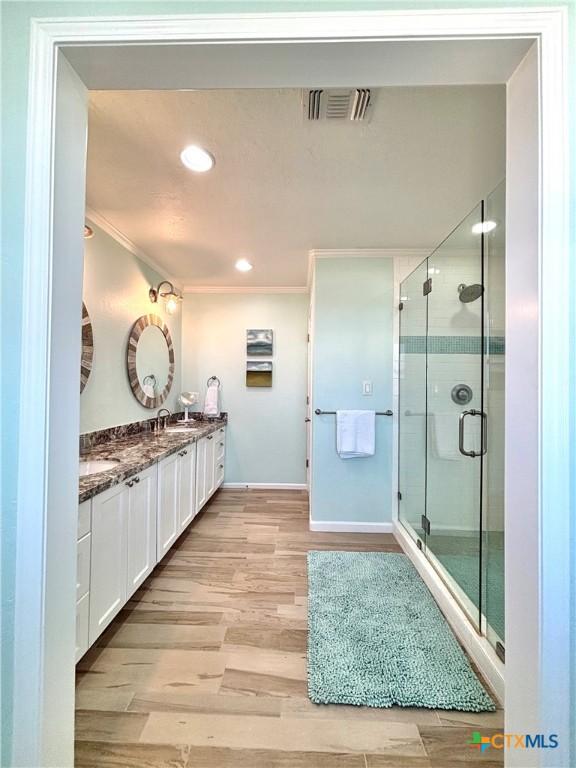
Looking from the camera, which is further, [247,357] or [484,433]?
[247,357]

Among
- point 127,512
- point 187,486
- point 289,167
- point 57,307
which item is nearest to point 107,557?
point 127,512

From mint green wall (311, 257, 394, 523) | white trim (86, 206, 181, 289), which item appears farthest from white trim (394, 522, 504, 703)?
white trim (86, 206, 181, 289)

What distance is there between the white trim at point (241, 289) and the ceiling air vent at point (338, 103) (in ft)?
8.55

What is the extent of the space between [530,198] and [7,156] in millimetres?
1180

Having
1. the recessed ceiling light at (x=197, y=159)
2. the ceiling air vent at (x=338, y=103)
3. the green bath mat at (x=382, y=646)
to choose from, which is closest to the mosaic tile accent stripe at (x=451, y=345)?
the ceiling air vent at (x=338, y=103)

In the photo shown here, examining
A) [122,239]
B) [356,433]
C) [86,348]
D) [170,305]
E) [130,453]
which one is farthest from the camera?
[170,305]

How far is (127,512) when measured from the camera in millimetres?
1696

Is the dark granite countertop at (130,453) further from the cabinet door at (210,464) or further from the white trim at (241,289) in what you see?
the white trim at (241,289)

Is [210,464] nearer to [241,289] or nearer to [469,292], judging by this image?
[241,289]

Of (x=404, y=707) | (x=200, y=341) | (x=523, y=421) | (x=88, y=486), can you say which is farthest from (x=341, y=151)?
(x=200, y=341)

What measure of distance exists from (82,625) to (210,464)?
78.6 inches

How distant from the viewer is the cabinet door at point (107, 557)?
4.65 ft

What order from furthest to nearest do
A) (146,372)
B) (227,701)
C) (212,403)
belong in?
(212,403) < (146,372) < (227,701)

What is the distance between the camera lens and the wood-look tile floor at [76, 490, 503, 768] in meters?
1.10
